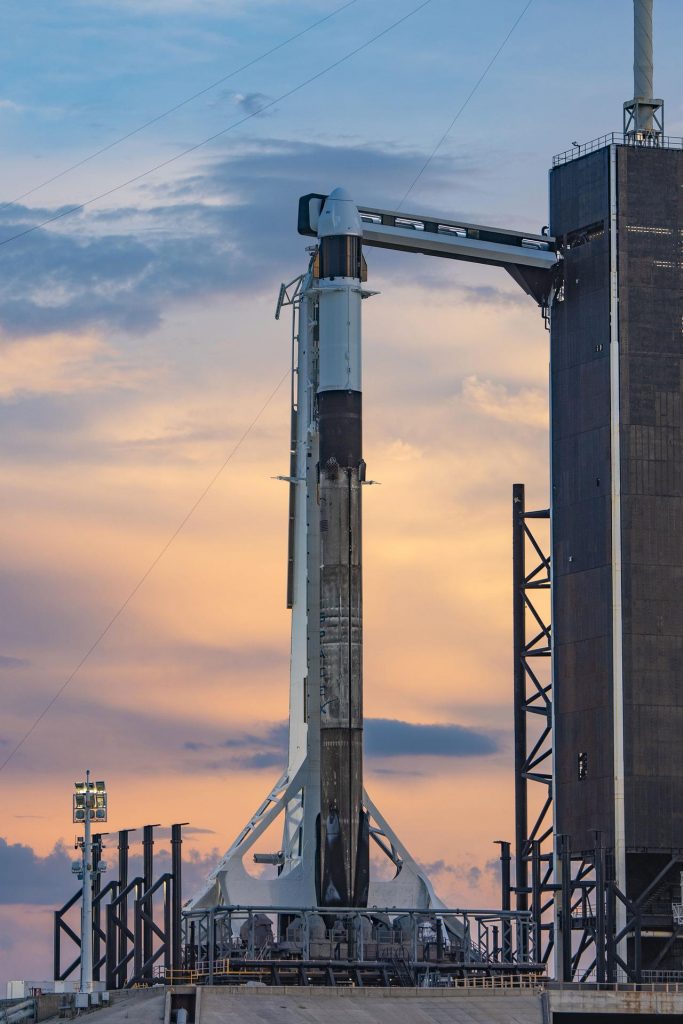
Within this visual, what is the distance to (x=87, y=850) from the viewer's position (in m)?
110

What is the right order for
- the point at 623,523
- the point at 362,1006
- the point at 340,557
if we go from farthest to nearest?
the point at 623,523 < the point at 340,557 < the point at 362,1006

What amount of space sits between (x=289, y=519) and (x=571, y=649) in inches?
681

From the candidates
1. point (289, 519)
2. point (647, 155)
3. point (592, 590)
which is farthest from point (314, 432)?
point (647, 155)

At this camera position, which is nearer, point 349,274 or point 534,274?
point 349,274

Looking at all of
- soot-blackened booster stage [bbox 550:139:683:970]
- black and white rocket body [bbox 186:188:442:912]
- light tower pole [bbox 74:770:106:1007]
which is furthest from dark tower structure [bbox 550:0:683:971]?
light tower pole [bbox 74:770:106:1007]

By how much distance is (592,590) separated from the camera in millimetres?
125125

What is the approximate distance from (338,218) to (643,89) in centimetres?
2548

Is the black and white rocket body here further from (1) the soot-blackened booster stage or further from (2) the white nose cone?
(1) the soot-blackened booster stage

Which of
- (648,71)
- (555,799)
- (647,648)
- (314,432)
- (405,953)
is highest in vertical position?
(648,71)

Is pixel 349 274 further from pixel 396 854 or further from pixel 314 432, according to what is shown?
pixel 396 854

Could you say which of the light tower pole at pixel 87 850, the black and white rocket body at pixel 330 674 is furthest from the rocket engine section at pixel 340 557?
the light tower pole at pixel 87 850

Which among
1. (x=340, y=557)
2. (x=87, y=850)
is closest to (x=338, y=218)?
(x=340, y=557)

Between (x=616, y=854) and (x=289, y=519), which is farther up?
(x=289, y=519)

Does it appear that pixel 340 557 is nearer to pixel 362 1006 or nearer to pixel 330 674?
pixel 330 674
